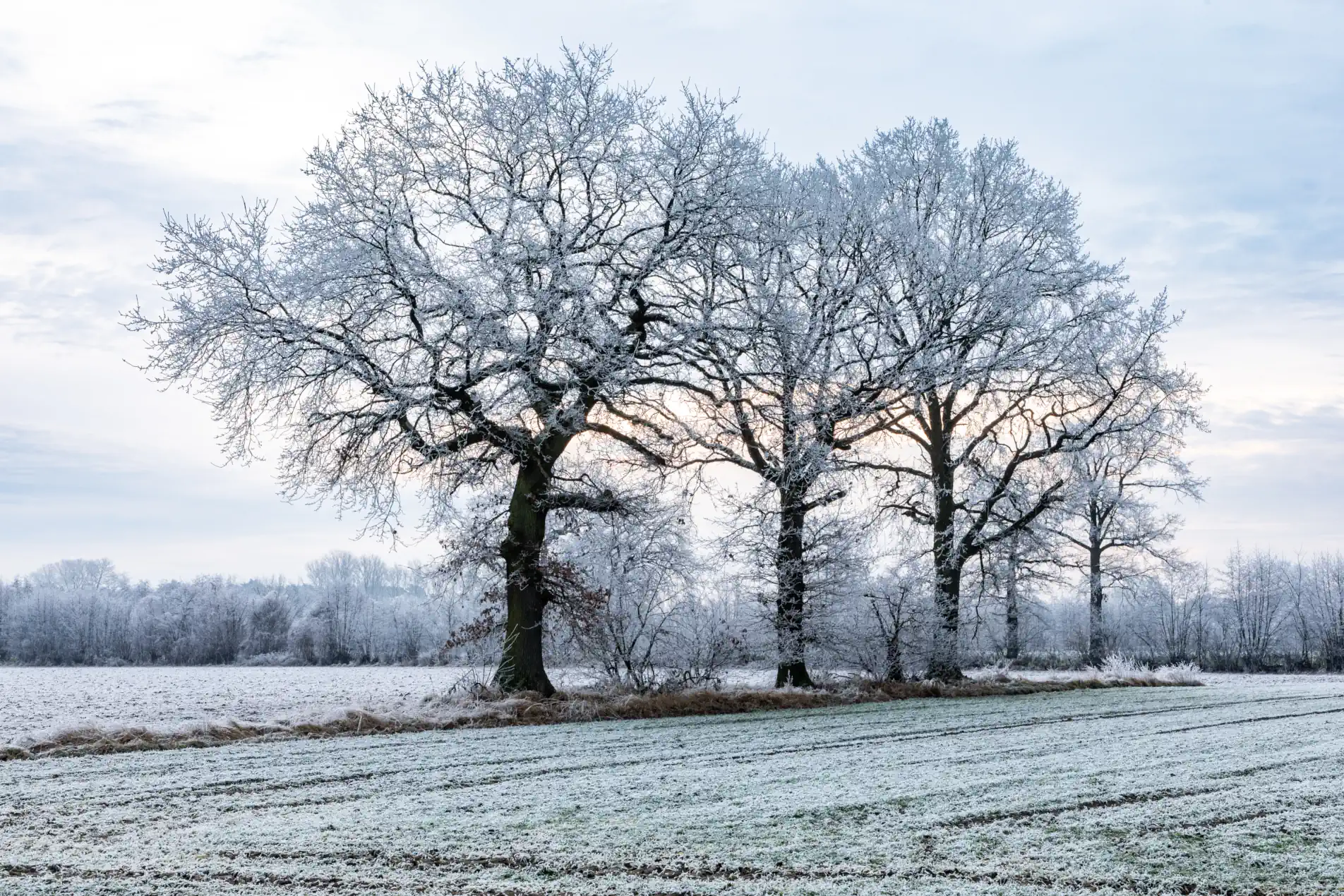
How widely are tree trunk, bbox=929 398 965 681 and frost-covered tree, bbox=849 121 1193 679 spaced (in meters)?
0.05

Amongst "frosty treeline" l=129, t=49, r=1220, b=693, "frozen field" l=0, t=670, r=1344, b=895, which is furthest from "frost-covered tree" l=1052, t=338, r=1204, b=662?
"frozen field" l=0, t=670, r=1344, b=895

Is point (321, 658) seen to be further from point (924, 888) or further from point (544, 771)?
point (924, 888)

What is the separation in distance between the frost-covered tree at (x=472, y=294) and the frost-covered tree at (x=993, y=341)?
7.19 m

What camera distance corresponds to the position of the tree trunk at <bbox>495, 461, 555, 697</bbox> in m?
19.4

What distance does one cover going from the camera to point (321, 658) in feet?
222

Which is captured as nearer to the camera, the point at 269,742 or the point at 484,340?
the point at 269,742

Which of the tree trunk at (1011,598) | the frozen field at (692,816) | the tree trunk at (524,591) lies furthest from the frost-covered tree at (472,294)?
the tree trunk at (1011,598)

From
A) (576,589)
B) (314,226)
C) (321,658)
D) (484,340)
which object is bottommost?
(321,658)

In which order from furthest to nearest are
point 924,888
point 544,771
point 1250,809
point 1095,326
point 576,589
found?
point 1095,326 → point 576,589 → point 544,771 → point 1250,809 → point 924,888

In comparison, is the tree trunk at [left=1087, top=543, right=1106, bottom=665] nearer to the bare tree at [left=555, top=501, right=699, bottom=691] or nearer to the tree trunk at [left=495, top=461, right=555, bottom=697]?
the bare tree at [left=555, top=501, right=699, bottom=691]

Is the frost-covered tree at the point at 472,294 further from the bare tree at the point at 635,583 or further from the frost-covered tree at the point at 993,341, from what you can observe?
the frost-covered tree at the point at 993,341

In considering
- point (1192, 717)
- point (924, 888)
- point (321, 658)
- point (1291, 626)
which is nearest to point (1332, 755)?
point (1192, 717)

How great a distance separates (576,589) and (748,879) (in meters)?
13.1

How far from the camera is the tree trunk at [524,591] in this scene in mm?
19438
